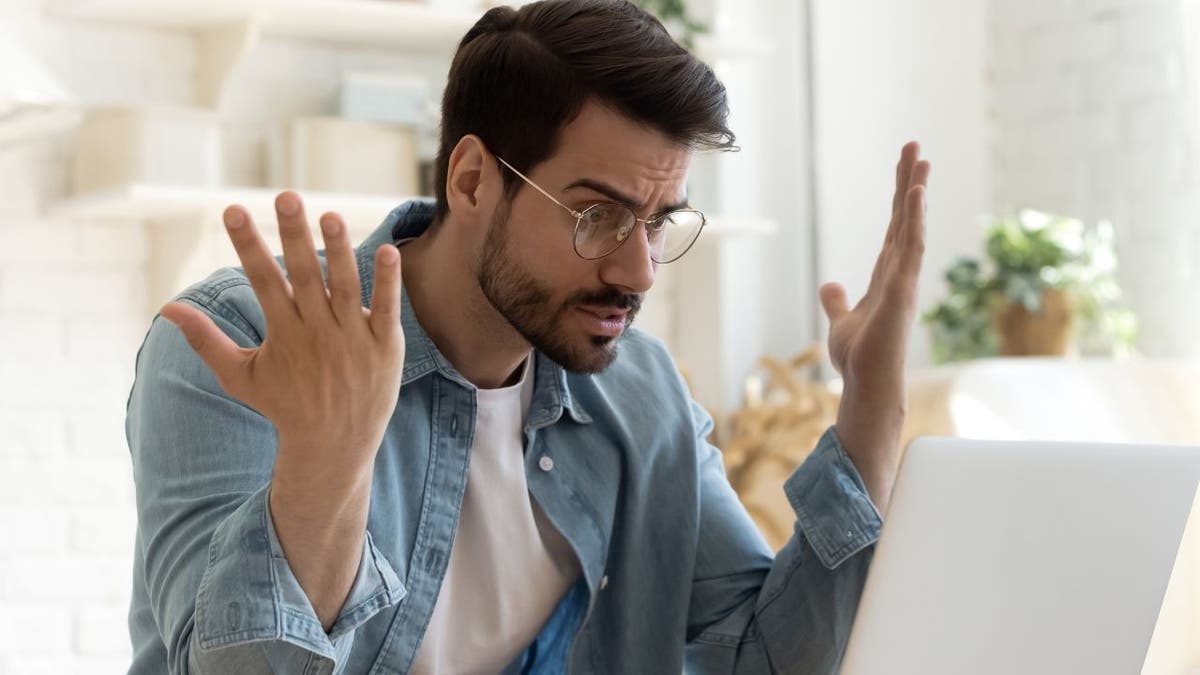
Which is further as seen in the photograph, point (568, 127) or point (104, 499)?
point (104, 499)

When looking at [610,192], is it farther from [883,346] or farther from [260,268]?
[260,268]

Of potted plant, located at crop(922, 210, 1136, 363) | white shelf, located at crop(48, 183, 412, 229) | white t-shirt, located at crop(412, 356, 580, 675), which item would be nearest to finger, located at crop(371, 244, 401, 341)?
white t-shirt, located at crop(412, 356, 580, 675)

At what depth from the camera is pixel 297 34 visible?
2.37 meters

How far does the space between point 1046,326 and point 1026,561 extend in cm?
180

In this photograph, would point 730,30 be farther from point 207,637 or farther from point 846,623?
point 207,637

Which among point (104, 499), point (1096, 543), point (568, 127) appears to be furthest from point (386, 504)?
point (104, 499)

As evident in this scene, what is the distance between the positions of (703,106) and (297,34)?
4.29 feet

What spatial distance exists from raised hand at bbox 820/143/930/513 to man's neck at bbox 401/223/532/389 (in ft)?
1.00

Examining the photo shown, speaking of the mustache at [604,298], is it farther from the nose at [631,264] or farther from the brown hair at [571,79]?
the brown hair at [571,79]

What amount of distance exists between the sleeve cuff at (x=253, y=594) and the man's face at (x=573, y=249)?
0.43 metres

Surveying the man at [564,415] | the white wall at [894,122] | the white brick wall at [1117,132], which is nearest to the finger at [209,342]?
the man at [564,415]

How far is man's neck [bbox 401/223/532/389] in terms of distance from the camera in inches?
51.0

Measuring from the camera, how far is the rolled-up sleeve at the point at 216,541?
0.87 meters

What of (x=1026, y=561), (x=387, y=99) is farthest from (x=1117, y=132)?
(x=1026, y=561)
